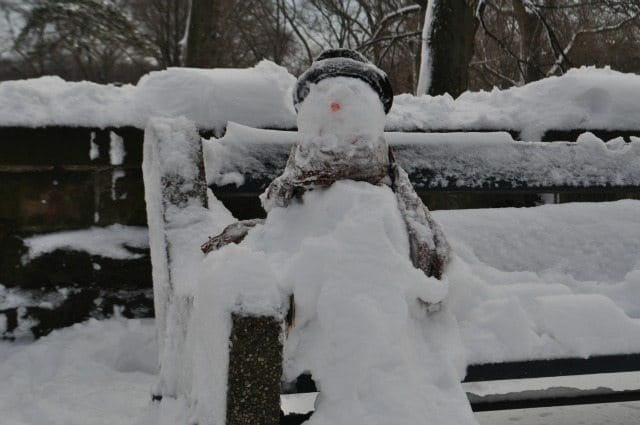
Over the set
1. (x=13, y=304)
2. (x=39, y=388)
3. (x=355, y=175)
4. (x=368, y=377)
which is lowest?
(x=39, y=388)

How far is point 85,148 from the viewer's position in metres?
3.48

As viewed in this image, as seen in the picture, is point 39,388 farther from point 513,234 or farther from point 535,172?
point 535,172

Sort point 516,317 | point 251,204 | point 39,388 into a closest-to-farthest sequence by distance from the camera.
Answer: point 516,317 → point 39,388 → point 251,204

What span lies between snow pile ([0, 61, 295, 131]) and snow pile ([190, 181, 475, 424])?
1639mm

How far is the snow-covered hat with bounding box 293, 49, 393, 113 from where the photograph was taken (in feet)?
6.83

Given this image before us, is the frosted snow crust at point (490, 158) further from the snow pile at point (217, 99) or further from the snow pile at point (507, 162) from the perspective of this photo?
the snow pile at point (217, 99)

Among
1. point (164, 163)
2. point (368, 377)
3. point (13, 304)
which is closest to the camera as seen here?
point (368, 377)

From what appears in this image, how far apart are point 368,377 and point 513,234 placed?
166 cm

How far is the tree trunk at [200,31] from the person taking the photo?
8.61 m

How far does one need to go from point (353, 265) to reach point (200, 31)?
7495 mm

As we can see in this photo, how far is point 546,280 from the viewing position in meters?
2.80

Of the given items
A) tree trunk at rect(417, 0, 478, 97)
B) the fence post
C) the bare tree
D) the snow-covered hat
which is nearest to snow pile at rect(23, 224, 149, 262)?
the fence post

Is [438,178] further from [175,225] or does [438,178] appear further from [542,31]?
[542,31]

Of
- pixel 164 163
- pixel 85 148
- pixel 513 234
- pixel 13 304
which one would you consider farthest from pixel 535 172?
pixel 13 304
